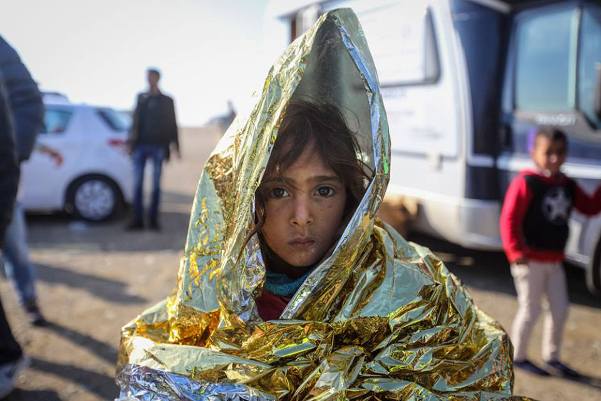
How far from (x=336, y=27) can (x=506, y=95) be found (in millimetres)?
3381

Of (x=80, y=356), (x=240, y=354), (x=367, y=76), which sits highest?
(x=367, y=76)

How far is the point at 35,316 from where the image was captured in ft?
12.7

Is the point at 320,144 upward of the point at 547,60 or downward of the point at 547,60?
downward

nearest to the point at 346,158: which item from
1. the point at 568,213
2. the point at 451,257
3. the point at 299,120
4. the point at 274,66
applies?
the point at 299,120

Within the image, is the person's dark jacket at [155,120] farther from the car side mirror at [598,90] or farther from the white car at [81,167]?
the car side mirror at [598,90]

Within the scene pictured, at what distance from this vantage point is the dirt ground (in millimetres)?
3098

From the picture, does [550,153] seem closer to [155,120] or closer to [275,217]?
[275,217]

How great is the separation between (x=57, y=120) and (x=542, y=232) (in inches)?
241

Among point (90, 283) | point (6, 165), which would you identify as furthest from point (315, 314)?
point (90, 283)

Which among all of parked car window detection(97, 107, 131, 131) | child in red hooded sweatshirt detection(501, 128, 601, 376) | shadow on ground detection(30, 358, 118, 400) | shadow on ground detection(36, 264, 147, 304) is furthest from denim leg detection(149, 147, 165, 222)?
child in red hooded sweatshirt detection(501, 128, 601, 376)

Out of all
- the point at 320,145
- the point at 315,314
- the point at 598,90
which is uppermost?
the point at 598,90

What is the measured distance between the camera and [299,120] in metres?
1.46

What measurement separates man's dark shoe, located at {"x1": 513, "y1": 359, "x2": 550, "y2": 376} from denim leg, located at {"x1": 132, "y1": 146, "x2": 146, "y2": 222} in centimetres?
495

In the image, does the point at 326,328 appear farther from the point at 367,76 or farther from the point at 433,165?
the point at 433,165
